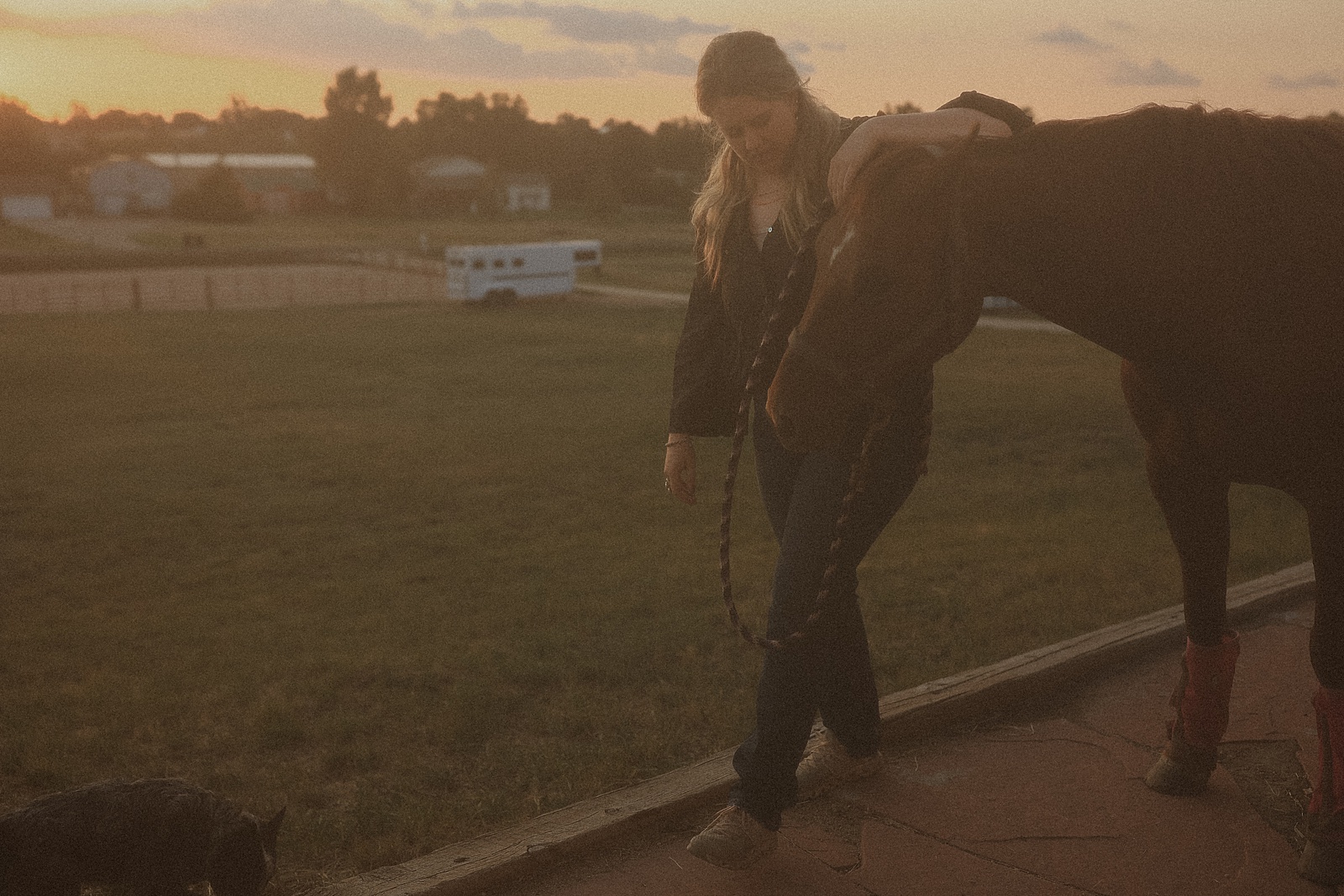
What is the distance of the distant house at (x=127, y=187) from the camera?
231 feet

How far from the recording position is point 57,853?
2176mm

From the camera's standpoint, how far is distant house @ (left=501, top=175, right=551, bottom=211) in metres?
78.4

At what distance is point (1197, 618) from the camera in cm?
300

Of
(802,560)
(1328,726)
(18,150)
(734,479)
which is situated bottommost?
(1328,726)

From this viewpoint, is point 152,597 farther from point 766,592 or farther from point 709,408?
point 709,408

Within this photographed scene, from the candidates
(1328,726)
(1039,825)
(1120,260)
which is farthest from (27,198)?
(1328,726)

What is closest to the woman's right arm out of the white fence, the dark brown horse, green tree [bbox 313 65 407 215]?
the dark brown horse

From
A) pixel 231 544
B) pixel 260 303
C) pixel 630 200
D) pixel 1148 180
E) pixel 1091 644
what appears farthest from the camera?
pixel 630 200

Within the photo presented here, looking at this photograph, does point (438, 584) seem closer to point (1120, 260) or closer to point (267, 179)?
point (1120, 260)

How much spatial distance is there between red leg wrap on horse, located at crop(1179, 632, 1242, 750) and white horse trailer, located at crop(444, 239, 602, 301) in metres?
23.5

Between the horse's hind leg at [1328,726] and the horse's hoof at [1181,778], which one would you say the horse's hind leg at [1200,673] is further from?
the horse's hind leg at [1328,726]

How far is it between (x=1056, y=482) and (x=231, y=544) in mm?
5617

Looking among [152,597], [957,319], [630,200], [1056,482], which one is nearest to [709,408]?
[957,319]

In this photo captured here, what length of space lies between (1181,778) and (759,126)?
6.83ft
